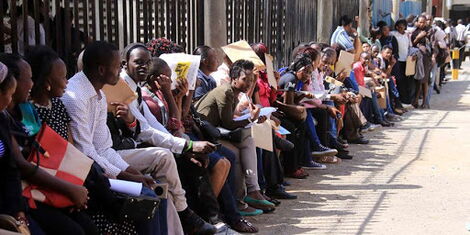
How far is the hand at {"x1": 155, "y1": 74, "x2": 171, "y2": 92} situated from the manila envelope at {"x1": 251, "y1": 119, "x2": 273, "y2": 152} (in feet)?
3.85

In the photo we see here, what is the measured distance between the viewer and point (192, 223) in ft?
16.6

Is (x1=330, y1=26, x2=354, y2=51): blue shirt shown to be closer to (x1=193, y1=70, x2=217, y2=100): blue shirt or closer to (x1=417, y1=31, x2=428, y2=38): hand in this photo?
(x1=417, y1=31, x2=428, y2=38): hand

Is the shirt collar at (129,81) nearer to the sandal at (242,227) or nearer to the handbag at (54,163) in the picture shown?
the handbag at (54,163)

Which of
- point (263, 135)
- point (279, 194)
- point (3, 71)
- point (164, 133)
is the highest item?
point (3, 71)

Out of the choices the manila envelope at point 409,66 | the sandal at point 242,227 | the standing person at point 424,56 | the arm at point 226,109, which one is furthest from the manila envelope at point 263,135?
the standing person at point 424,56

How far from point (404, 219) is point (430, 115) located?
7.70 meters

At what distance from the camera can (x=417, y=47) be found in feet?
48.0

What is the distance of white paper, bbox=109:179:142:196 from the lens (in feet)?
13.6

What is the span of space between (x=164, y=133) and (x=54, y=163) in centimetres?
135

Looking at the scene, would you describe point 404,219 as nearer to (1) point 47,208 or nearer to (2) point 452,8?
(1) point 47,208

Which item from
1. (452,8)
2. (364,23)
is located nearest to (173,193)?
(364,23)

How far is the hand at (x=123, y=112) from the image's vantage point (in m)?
4.73

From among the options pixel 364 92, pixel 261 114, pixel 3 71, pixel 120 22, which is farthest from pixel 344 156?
pixel 3 71

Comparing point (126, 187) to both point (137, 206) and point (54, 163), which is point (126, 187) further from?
point (54, 163)
